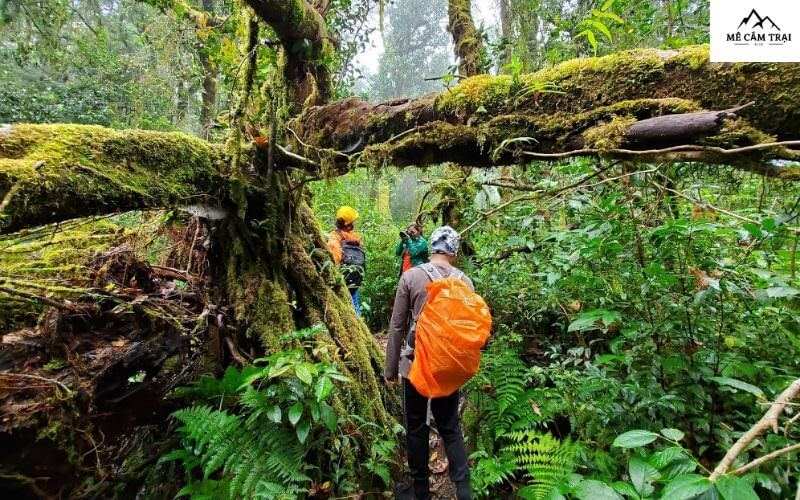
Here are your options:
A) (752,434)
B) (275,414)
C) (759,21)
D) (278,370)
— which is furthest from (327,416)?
(759,21)

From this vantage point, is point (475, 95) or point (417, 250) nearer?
point (475, 95)

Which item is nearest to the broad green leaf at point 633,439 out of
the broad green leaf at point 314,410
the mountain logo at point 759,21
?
the broad green leaf at point 314,410

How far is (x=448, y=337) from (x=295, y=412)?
1135 millimetres

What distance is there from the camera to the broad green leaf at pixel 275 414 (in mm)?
2568

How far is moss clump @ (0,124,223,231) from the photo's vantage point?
1.93m

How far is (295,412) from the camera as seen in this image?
261 centimetres

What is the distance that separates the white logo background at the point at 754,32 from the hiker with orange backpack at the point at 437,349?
6.37ft

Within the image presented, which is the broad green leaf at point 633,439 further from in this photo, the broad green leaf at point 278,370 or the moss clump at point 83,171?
the moss clump at point 83,171

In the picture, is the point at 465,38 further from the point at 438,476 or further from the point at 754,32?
the point at 438,476

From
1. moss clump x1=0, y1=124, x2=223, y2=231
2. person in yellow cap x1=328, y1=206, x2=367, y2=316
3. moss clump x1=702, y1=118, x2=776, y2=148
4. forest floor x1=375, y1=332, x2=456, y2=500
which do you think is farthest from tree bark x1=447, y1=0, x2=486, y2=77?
forest floor x1=375, y1=332, x2=456, y2=500

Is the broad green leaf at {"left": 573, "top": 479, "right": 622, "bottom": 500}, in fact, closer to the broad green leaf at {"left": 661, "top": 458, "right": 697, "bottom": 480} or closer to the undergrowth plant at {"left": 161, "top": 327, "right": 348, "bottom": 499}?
the broad green leaf at {"left": 661, "top": 458, "right": 697, "bottom": 480}

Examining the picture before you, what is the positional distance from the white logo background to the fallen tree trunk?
69 mm

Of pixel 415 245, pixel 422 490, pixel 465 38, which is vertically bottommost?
pixel 422 490

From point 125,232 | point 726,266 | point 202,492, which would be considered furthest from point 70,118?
point 726,266
